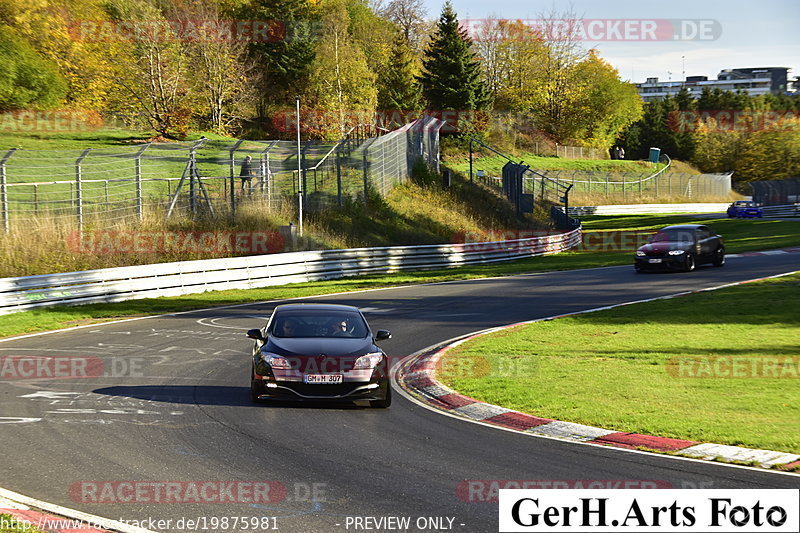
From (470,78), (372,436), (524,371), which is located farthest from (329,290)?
(470,78)

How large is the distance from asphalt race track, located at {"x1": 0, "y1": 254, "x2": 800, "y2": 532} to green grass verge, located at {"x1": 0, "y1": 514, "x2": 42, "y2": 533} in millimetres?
688

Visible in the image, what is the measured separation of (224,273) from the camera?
27719mm

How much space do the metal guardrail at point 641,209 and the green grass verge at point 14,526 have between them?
7676 cm

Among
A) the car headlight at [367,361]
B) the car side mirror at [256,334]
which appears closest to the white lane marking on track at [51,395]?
the car side mirror at [256,334]

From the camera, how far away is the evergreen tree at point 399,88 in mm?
88562

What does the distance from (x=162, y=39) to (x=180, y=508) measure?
5689cm

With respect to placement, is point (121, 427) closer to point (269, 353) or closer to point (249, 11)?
point (269, 353)

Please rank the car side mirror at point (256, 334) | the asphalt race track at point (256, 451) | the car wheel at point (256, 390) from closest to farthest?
the asphalt race track at point (256, 451), the car wheel at point (256, 390), the car side mirror at point (256, 334)

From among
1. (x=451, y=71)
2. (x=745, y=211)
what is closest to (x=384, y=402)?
(x=745, y=211)

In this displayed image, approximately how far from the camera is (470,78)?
83688 mm

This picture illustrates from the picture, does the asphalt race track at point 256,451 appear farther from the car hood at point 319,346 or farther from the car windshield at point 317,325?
the car windshield at point 317,325

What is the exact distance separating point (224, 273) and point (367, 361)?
56.2ft

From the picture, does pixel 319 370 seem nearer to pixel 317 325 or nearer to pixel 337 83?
pixel 317 325

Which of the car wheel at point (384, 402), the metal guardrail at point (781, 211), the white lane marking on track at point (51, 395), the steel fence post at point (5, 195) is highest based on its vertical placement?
the steel fence post at point (5, 195)
